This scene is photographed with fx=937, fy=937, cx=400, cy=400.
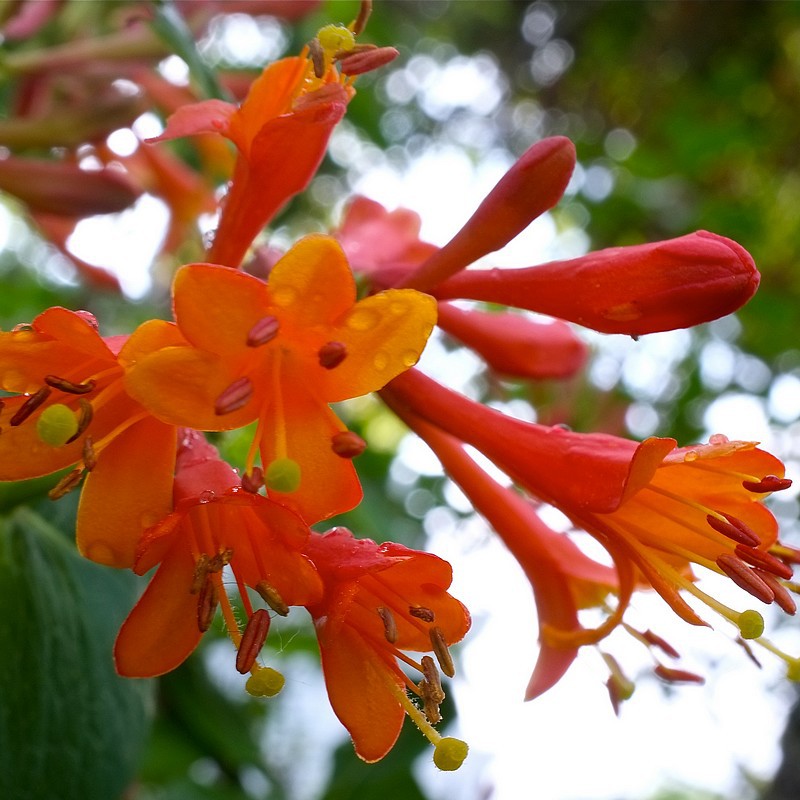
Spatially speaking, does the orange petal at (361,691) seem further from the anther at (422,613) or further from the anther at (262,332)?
A: the anther at (262,332)

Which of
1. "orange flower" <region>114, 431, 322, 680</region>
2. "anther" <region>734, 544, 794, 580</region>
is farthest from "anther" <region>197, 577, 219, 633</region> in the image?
"anther" <region>734, 544, 794, 580</region>

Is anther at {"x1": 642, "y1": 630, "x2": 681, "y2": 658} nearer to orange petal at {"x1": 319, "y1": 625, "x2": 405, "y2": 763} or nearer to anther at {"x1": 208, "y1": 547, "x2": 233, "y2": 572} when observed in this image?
orange petal at {"x1": 319, "y1": 625, "x2": 405, "y2": 763}

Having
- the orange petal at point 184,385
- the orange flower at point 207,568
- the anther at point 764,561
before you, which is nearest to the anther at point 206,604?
the orange flower at point 207,568

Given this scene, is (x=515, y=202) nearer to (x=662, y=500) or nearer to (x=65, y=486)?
(x=662, y=500)

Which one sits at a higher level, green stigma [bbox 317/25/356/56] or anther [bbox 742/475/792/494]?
green stigma [bbox 317/25/356/56]

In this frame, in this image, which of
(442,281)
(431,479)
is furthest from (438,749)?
(431,479)

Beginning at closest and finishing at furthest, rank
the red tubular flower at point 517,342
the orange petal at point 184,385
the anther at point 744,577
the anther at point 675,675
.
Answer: the orange petal at point 184,385
the anther at point 744,577
the anther at point 675,675
the red tubular flower at point 517,342
